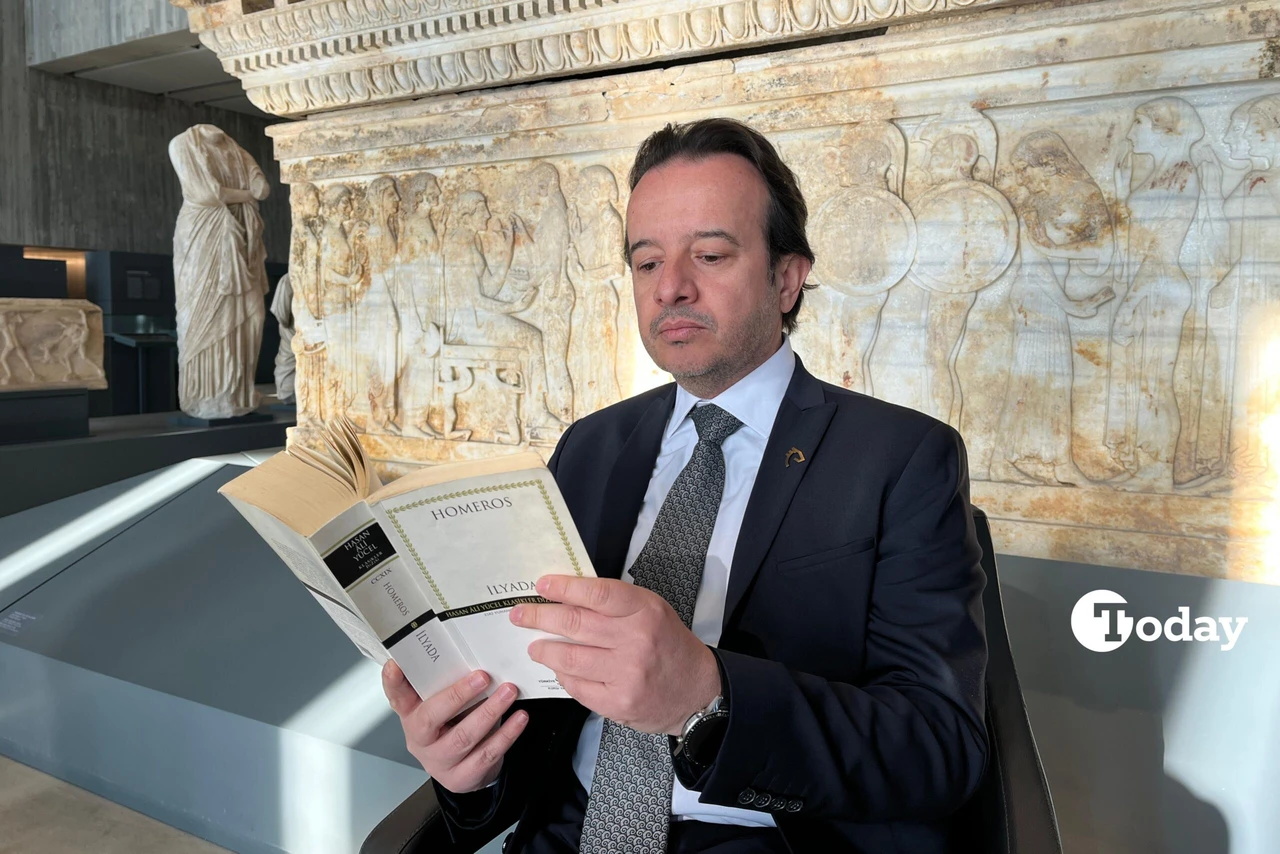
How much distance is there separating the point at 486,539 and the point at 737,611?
0.55 meters

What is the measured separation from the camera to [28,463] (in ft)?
18.6

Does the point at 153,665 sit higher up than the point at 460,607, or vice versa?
→ the point at 460,607

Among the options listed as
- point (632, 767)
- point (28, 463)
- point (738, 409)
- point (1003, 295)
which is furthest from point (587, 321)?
point (28, 463)

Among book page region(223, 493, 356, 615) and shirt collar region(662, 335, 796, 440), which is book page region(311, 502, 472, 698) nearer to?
book page region(223, 493, 356, 615)

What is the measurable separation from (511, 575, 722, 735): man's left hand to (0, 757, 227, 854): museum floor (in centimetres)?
252

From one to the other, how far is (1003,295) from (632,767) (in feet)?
7.49

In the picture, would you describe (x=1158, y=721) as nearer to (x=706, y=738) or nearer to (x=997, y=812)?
(x=997, y=812)

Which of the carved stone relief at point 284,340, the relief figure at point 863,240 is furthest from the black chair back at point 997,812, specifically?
the carved stone relief at point 284,340

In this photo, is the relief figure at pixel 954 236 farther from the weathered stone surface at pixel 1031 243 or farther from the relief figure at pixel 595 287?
the relief figure at pixel 595 287

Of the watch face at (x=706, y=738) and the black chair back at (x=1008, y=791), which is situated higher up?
the watch face at (x=706, y=738)

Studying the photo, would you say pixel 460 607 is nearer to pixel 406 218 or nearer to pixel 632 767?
pixel 632 767

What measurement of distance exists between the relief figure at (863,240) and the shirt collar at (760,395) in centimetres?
174

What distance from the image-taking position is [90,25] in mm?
12039

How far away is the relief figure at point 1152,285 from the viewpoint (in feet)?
9.30
